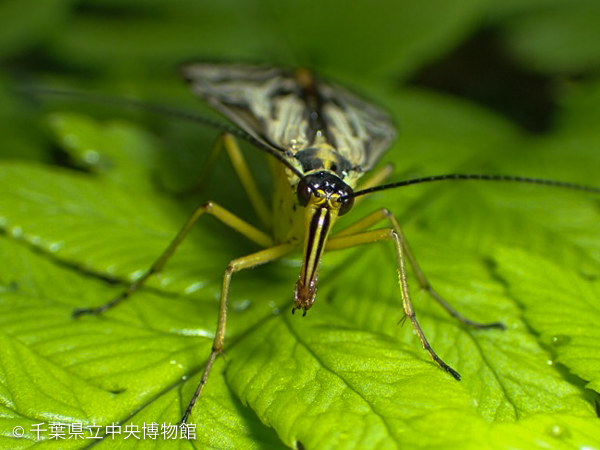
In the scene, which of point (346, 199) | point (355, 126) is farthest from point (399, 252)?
point (355, 126)

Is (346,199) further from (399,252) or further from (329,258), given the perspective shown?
(329,258)

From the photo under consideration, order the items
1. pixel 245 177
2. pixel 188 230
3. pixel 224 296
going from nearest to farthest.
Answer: pixel 224 296 → pixel 188 230 → pixel 245 177

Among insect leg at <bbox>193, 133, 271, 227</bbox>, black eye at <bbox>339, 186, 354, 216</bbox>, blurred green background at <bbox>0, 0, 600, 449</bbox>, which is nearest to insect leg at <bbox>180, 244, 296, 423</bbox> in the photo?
blurred green background at <bbox>0, 0, 600, 449</bbox>

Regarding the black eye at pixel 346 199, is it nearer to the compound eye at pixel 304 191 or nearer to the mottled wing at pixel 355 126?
the compound eye at pixel 304 191

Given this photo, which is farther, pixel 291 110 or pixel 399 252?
pixel 291 110

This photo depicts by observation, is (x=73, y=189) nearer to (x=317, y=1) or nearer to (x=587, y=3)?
(x=317, y=1)
